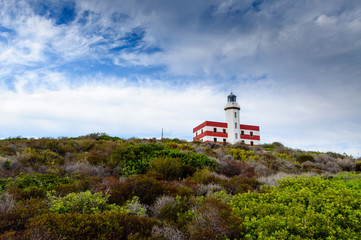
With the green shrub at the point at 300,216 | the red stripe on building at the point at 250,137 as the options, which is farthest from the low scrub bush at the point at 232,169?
the red stripe on building at the point at 250,137

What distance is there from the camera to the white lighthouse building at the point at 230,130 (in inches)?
1821

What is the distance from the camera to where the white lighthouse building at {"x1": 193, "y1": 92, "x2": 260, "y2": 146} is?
1821 inches

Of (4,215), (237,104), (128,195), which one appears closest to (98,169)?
(128,195)

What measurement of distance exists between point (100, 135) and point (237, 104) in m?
31.8

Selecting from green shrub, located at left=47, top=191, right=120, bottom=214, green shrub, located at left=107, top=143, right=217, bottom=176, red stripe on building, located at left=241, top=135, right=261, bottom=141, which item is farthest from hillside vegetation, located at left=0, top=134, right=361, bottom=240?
red stripe on building, located at left=241, top=135, right=261, bottom=141

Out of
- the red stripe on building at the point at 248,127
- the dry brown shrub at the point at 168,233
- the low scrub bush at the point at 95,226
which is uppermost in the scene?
the red stripe on building at the point at 248,127

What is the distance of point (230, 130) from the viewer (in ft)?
155

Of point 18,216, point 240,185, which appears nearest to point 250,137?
point 240,185

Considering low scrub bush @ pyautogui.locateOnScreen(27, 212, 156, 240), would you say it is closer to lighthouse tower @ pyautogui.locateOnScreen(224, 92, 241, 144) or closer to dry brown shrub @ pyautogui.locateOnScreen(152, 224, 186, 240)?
dry brown shrub @ pyautogui.locateOnScreen(152, 224, 186, 240)

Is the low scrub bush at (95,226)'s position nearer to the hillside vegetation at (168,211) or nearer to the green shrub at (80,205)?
the hillside vegetation at (168,211)

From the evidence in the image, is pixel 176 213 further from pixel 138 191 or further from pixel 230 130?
pixel 230 130

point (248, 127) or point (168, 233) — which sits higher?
point (248, 127)

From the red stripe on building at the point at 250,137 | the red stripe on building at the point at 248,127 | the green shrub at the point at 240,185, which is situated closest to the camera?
the green shrub at the point at 240,185

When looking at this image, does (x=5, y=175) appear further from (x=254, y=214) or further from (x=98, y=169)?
(x=254, y=214)
